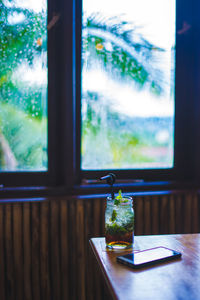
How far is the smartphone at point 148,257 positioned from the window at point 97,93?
1.13m

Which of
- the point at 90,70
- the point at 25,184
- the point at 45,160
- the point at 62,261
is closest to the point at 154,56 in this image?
the point at 90,70

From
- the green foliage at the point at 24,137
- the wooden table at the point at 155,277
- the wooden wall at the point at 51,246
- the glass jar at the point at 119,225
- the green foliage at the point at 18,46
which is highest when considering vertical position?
the green foliage at the point at 18,46

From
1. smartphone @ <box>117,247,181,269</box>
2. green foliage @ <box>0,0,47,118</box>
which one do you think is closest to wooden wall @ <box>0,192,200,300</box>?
green foliage @ <box>0,0,47,118</box>

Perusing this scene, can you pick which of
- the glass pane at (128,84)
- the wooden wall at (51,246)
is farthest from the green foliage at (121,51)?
the wooden wall at (51,246)

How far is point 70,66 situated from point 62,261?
4.19 feet

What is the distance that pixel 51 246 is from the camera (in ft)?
6.34

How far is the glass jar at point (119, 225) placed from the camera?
3.64ft

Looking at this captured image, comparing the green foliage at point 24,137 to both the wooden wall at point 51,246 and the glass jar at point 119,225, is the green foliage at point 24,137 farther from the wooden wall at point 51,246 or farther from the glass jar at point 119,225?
the glass jar at point 119,225

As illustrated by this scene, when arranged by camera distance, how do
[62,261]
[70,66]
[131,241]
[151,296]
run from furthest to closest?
1. [70,66]
2. [62,261]
3. [131,241]
4. [151,296]

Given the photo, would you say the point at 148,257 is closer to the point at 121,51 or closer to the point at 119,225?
the point at 119,225

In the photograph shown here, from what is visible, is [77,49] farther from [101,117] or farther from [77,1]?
[101,117]

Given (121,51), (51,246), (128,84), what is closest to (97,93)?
(128,84)

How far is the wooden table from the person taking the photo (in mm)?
796

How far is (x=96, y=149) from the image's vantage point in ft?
7.32
